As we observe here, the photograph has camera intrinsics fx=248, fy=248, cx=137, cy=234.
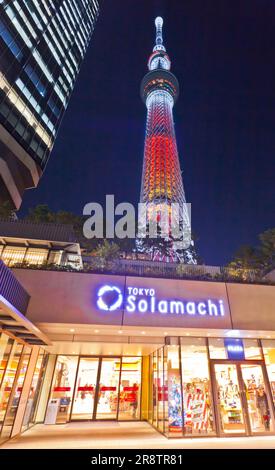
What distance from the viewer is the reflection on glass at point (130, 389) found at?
12125 millimetres

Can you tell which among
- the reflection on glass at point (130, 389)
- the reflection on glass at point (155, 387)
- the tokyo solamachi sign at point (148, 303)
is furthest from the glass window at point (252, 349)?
the reflection on glass at point (130, 389)

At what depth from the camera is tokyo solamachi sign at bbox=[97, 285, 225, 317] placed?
862cm

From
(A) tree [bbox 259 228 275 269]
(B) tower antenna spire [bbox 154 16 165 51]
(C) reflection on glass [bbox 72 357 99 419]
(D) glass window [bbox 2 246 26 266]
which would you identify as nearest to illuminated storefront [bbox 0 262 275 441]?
(C) reflection on glass [bbox 72 357 99 419]

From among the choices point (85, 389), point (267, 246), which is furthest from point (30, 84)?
point (85, 389)

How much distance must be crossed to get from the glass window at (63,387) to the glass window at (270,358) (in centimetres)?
884

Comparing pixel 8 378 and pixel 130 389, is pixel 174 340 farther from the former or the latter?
pixel 8 378

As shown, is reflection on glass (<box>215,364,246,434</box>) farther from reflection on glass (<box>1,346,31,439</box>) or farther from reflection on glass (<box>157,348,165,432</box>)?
reflection on glass (<box>1,346,31,439</box>)

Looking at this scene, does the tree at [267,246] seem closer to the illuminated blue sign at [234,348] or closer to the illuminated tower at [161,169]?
the illuminated blue sign at [234,348]

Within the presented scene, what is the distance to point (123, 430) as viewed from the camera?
945 centimetres

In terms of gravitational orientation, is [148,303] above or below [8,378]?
above

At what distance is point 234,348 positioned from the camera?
970cm

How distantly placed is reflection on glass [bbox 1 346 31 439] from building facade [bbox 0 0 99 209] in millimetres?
24515

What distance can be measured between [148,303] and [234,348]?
4040 mm

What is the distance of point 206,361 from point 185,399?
1511 millimetres
